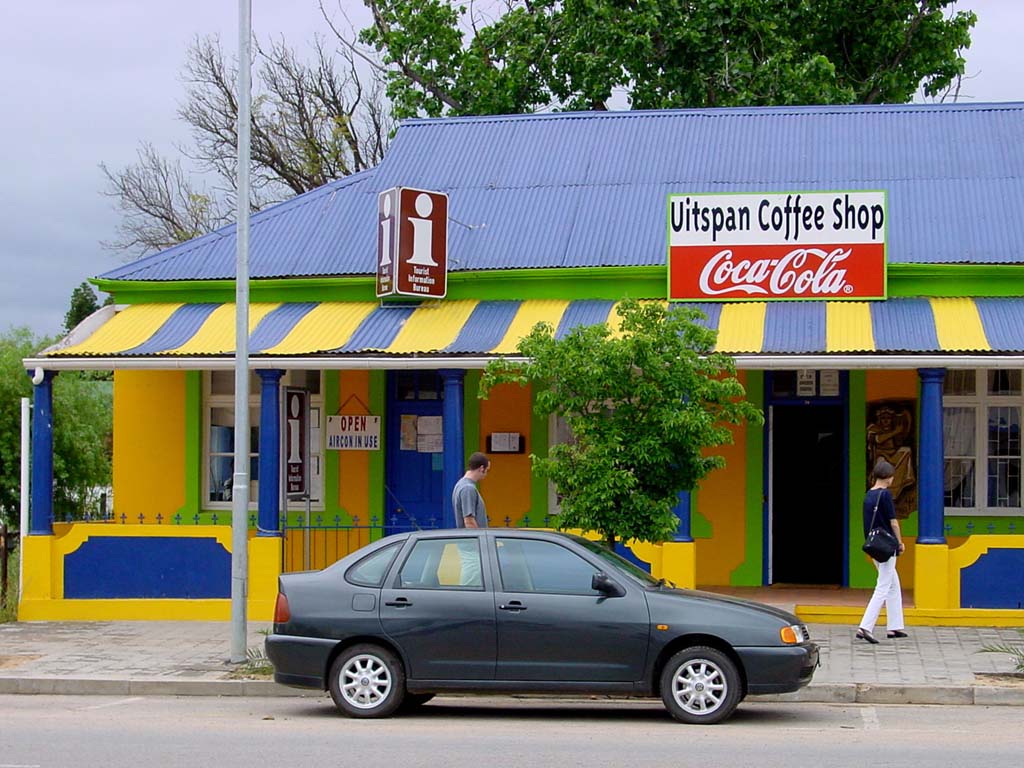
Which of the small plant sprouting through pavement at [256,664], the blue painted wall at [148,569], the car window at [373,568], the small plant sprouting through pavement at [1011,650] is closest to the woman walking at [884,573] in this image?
the small plant sprouting through pavement at [1011,650]

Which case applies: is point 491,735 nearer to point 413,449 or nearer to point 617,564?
point 617,564

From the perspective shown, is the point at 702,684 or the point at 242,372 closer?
the point at 702,684

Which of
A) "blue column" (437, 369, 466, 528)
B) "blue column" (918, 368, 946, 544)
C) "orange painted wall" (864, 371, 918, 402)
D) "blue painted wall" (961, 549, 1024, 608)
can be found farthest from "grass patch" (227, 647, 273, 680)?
"orange painted wall" (864, 371, 918, 402)

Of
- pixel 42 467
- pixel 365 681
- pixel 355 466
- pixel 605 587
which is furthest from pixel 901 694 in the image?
pixel 42 467

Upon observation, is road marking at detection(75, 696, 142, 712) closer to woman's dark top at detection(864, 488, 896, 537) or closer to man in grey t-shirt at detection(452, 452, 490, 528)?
man in grey t-shirt at detection(452, 452, 490, 528)

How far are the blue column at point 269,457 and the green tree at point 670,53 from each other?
42.6 feet

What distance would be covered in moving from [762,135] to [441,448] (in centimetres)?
585

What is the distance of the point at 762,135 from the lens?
1900cm

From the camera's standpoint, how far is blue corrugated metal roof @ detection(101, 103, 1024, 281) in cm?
1708

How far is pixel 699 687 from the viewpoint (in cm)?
1025

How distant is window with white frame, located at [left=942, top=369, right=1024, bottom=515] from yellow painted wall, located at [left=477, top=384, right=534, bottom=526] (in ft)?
16.1

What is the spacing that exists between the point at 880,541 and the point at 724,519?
11.9 ft

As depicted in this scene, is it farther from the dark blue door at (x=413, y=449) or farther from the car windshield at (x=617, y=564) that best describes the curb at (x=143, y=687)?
the dark blue door at (x=413, y=449)

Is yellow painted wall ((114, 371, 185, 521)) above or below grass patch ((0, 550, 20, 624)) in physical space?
above
